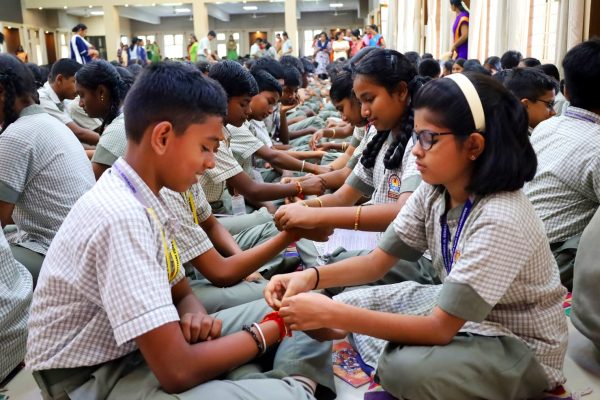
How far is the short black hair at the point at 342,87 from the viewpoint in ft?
9.30

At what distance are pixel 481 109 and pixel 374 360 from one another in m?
0.89

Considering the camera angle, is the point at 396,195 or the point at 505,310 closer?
the point at 505,310

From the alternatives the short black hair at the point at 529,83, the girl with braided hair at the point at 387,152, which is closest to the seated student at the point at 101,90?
the girl with braided hair at the point at 387,152

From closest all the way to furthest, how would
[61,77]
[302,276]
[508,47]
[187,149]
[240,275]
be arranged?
1. [187,149]
2. [302,276]
3. [240,275]
4. [61,77]
5. [508,47]

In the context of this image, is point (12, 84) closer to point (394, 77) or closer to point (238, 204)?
point (238, 204)

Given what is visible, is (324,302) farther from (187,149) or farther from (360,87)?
(360,87)

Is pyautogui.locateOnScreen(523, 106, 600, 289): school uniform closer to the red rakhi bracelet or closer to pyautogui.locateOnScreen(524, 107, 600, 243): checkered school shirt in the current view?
pyautogui.locateOnScreen(524, 107, 600, 243): checkered school shirt

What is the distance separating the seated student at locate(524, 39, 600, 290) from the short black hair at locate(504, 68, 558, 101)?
1.64 ft

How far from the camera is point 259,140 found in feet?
10.5

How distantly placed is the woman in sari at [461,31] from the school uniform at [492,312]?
675 centimetres

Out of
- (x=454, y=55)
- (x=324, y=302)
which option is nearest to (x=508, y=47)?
(x=454, y=55)

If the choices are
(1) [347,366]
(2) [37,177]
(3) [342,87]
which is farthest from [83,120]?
(1) [347,366]

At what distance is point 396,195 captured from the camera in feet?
7.38

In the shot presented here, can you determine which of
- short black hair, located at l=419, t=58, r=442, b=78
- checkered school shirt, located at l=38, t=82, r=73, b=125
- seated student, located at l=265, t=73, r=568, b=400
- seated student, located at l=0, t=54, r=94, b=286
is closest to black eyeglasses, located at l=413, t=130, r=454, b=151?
seated student, located at l=265, t=73, r=568, b=400
